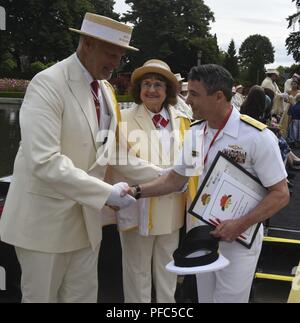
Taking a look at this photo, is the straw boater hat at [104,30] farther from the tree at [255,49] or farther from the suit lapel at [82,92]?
the tree at [255,49]

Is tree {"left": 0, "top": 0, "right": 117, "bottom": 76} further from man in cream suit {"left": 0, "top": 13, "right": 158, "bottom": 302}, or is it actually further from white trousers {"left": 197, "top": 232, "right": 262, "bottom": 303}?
Answer: white trousers {"left": 197, "top": 232, "right": 262, "bottom": 303}

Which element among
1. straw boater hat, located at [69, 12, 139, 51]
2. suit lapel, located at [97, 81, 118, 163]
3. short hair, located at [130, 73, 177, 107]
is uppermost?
straw boater hat, located at [69, 12, 139, 51]

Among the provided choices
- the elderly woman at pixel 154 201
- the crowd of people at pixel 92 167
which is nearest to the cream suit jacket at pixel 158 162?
the elderly woman at pixel 154 201

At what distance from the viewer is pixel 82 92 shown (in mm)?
2494

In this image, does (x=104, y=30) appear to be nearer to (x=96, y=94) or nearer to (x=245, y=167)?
(x=96, y=94)

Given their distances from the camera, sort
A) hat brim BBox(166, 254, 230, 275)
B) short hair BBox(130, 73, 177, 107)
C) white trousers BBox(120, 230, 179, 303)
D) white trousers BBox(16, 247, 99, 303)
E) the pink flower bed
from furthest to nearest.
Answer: the pink flower bed < short hair BBox(130, 73, 177, 107) < white trousers BBox(120, 230, 179, 303) < white trousers BBox(16, 247, 99, 303) < hat brim BBox(166, 254, 230, 275)

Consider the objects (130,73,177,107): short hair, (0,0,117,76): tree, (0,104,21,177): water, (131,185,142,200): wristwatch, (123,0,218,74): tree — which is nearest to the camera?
(131,185,142,200): wristwatch

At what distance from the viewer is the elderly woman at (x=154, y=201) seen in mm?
3166

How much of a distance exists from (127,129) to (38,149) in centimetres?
102

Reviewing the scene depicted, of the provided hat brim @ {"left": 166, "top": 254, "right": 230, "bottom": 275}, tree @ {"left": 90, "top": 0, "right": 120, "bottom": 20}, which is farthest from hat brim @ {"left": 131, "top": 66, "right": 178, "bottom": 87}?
tree @ {"left": 90, "top": 0, "right": 120, "bottom": 20}

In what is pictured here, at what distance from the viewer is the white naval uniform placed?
230 cm

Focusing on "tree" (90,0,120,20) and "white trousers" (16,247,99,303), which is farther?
"tree" (90,0,120,20)

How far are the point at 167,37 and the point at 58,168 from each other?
58116 millimetres
